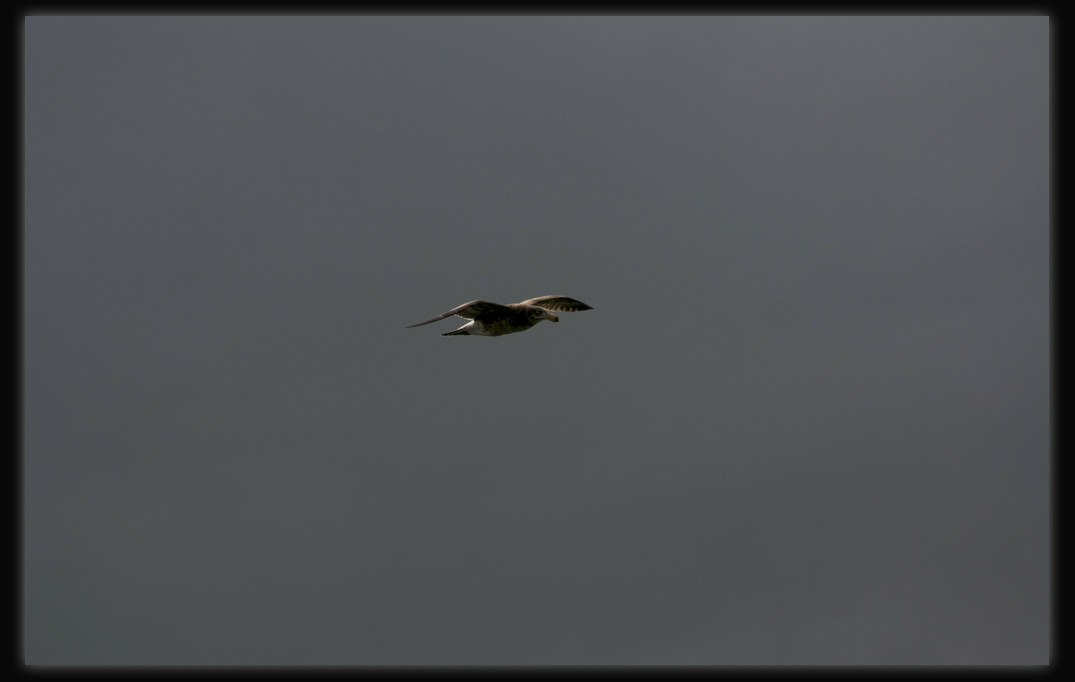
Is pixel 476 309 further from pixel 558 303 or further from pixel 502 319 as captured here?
pixel 558 303

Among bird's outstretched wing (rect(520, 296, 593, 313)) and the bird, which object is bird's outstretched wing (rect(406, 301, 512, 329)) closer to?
the bird

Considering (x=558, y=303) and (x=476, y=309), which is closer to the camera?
(x=476, y=309)

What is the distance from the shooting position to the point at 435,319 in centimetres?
3284

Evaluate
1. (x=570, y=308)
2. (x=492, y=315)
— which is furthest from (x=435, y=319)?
(x=570, y=308)

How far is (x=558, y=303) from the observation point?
4453cm

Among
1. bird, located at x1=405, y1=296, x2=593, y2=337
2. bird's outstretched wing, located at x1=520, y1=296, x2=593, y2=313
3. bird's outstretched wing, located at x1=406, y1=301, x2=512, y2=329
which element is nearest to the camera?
bird's outstretched wing, located at x1=406, y1=301, x2=512, y2=329

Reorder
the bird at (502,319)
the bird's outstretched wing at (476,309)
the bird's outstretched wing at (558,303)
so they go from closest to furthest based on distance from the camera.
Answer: the bird's outstretched wing at (476,309)
the bird at (502,319)
the bird's outstretched wing at (558,303)

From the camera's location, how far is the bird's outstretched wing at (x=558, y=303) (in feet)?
144

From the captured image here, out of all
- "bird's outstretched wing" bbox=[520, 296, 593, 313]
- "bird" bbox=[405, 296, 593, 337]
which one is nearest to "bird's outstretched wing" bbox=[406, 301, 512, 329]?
"bird" bbox=[405, 296, 593, 337]

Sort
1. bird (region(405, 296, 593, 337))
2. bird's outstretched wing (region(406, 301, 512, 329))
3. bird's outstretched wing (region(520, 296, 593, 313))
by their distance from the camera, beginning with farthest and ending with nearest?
1. bird's outstretched wing (region(520, 296, 593, 313))
2. bird (region(405, 296, 593, 337))
3. bird's outstretched wing (region(406, 301, 512, 329))

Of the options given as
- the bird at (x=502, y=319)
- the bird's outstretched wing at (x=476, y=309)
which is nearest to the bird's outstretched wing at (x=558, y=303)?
the bird at (x=502, y=319)

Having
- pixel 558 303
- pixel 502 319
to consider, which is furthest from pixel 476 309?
pixel 558 303

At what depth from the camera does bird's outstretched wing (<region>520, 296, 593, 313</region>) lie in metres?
44.0

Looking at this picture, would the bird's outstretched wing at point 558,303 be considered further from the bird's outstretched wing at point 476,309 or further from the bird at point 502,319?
the bird's outstretched wing at point 476,309
